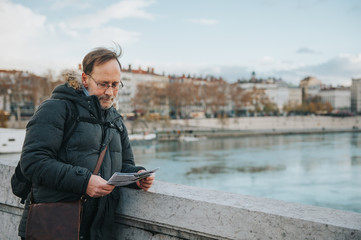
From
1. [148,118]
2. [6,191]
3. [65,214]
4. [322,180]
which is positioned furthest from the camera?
[148,118]

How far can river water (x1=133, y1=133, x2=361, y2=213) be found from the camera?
14359mm

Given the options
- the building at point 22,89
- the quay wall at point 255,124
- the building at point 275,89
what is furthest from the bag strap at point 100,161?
the building at point 275,89

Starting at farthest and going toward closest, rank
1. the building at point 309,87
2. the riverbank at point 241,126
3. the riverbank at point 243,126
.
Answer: the building at point 309,87 < the riverbank at point 243,126 < the riverbank at point 241,126

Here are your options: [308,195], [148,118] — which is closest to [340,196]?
[308,195]

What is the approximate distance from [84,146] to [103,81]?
267mm

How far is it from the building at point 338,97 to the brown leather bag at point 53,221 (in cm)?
9471

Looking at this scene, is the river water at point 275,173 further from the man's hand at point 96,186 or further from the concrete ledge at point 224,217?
the man's hand at point 96,186

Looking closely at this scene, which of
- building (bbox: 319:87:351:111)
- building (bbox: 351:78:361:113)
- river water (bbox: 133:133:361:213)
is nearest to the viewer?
river water (bbox: 133:133:361:213)

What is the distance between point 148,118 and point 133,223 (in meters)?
43.8

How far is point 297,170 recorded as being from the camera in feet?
66.5

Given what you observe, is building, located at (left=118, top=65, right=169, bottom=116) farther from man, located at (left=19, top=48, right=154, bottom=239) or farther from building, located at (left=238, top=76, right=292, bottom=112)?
man, located at (left=19, top=48, right=154, bottom=239)

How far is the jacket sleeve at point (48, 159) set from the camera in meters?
1.31

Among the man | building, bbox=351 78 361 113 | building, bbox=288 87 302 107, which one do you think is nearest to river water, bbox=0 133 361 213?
Result: the man

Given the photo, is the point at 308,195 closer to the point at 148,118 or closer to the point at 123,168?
the point at 123,168
